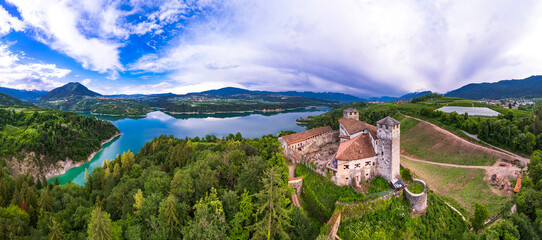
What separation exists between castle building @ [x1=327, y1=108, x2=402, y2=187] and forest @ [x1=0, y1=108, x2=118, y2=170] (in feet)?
263

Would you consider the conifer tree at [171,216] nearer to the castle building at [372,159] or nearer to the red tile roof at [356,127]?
the castle building at [372,159]

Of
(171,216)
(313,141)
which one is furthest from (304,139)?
(171,216)

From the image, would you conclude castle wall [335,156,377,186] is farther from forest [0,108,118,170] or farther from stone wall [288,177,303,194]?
forest [0,108,118,170]

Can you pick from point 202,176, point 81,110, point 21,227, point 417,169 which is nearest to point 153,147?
point 21,227

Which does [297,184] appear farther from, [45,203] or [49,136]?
[49,136]

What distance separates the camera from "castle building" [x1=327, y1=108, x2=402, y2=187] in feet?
79.0

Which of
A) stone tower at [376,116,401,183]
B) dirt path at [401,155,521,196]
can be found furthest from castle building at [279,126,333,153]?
dirt path at [401,155,521,196]

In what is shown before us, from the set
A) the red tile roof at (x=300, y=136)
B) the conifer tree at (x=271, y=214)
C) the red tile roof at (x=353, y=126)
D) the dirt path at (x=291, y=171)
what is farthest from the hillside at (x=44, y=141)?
the red tile roof at (x=353, y=126)

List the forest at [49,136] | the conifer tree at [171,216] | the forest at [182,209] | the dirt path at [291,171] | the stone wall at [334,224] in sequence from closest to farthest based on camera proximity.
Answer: the forest at [182,209]
the stone wall at [334,224]
the conifer tree at [171,216]
the dirt path at [291,171]
the forest at [49,136]

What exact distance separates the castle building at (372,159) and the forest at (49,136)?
80222mm

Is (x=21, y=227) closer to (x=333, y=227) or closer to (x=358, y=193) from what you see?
(x=333, y=227)

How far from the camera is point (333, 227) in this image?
65.5 feet

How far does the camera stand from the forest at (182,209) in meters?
18.4

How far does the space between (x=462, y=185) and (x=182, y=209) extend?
4398cm
